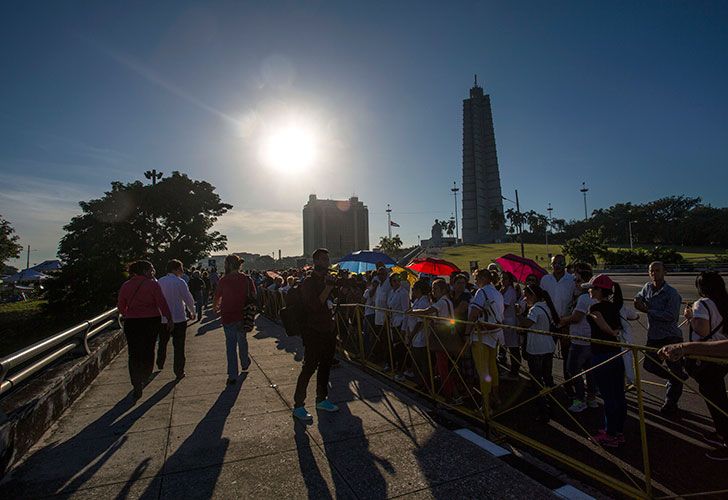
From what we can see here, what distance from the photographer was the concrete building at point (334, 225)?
438ft

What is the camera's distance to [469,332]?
491 cm

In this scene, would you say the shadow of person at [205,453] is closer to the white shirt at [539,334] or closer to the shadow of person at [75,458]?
the shadow of person at [75,458]

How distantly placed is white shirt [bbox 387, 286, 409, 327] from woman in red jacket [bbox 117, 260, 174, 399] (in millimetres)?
3669

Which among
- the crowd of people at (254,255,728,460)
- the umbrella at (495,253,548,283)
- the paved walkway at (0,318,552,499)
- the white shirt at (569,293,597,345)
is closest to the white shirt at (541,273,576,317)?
the crowd of people at (254,255,728,460)

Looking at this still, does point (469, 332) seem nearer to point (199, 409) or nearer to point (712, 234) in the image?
point (199, 409)

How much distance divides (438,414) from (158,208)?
3279cm

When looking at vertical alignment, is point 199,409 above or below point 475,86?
below

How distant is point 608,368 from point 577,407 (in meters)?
1.42

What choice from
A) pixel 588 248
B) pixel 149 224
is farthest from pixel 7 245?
pixel 588 248

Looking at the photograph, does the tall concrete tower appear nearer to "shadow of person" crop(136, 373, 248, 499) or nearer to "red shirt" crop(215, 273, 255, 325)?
"red shirt" crop(215, 273, 255, 325)

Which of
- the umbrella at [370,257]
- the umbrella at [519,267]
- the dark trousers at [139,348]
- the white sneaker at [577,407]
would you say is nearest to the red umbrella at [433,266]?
the umbrella at [519,267]

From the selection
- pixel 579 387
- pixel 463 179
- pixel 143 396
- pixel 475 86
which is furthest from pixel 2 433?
pixel 475 86

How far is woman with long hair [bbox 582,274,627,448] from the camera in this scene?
397cm

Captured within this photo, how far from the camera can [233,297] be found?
657 centimetres
